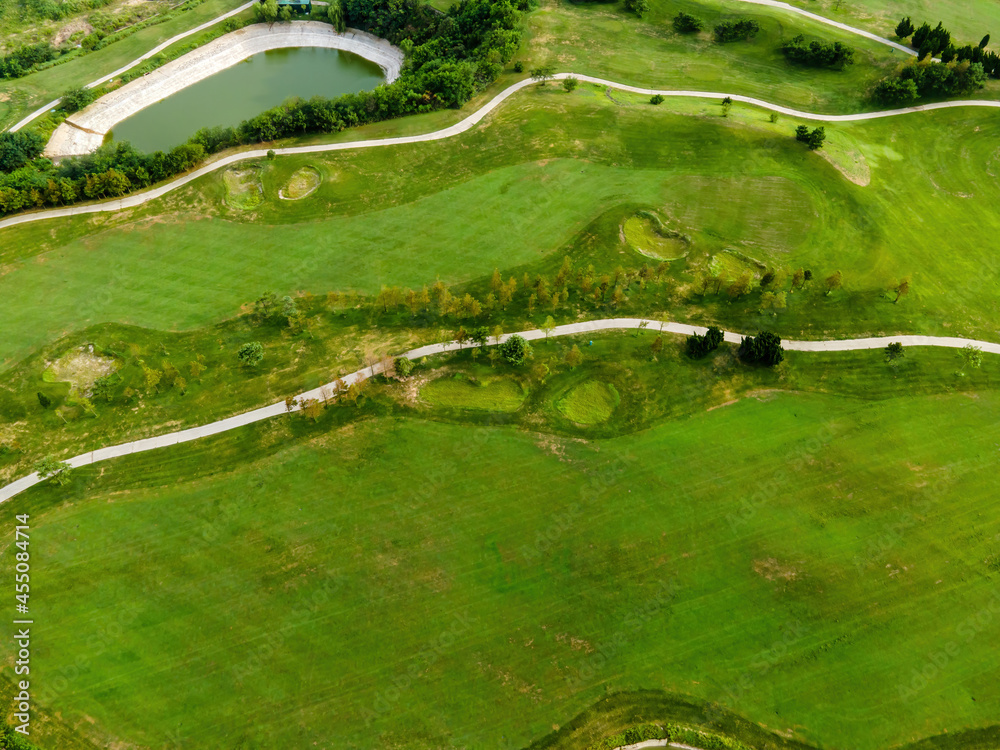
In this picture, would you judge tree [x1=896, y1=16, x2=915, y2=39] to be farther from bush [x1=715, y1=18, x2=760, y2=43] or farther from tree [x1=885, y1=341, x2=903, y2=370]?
tree [x1=885, y1=341, x2=903, y2=370]

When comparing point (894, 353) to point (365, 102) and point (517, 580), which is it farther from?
point (365, 102)

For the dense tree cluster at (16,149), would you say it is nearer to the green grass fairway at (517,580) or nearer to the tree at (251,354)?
the tree at (251,354)

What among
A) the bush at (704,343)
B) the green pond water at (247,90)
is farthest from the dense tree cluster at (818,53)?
the green pond water at (247,90)

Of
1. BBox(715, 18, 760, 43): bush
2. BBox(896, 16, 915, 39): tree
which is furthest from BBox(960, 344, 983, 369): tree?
BBox(715, 18, 760, 43): bush

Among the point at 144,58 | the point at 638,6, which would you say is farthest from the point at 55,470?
the point at 638,6

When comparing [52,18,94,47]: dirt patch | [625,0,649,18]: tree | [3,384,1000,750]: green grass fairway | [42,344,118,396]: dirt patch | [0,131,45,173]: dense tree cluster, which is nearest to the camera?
[3,384,1000,750]: green grass fairway

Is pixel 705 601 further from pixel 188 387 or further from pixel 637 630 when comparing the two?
pixel 188 387
